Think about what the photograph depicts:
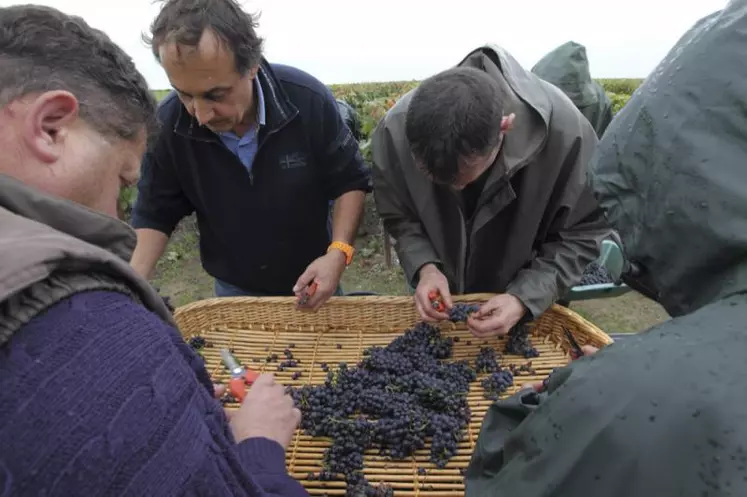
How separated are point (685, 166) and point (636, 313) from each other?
4851mm

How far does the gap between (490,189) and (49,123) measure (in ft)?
5.88

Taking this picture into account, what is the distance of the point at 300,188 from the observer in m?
2.57

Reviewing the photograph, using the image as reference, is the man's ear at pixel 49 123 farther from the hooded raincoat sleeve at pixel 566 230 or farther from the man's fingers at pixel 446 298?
the hooded raincoat sleeve at pixel 566 230

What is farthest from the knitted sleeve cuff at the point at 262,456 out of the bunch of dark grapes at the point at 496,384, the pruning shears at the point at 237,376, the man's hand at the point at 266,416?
the bunch of dark grapes at the point at 496,384

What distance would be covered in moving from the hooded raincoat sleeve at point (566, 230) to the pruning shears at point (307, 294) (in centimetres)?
87

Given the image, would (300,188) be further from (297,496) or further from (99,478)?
(99,478)

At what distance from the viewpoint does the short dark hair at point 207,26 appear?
1950 millimetres

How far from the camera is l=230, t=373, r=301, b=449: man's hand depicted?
1310mm

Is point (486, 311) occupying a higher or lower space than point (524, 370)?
higher

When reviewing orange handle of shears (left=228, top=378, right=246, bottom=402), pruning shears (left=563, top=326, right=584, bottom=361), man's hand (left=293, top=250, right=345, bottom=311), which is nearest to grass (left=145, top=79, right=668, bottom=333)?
man's hand (left=293, top=250, right=345, bottom=311)

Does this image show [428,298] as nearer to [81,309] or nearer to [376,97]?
[81,309]

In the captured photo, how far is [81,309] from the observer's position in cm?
76

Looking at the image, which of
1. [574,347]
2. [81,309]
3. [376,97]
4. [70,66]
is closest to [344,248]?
[574,347]

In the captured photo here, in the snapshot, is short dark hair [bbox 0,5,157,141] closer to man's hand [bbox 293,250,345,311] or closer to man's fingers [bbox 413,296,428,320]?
man's hand [bbox 293,250,345,311]
